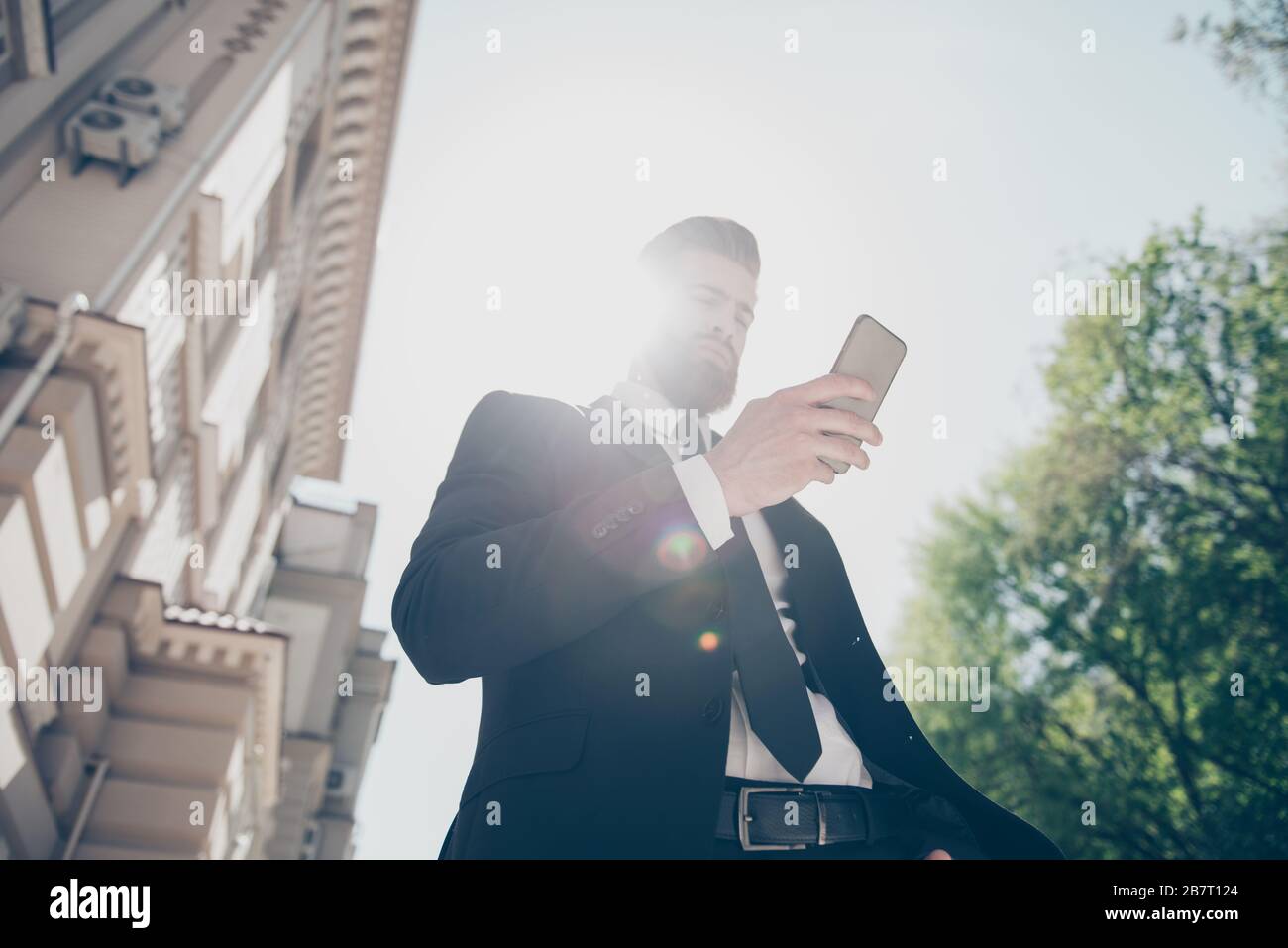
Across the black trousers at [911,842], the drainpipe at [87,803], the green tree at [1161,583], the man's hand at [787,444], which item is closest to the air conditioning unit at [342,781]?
the drainpipe at [87,803]

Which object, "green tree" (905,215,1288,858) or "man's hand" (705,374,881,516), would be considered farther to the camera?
"green tree" (905,215,1288,858)

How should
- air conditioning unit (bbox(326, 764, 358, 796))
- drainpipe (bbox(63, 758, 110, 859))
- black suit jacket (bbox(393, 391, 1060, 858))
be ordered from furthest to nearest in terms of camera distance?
1. air conditioning unit (bbox(326, 764, 358, 796))
2. drainpipe (bbox(63, 758, 110, 859))
3. black suit jacket (bbox(393, 391, 1060, 858))

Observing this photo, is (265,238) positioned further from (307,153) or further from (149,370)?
(149,370)

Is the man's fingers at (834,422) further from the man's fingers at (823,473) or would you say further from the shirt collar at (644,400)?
the shirt collar at (644,400)

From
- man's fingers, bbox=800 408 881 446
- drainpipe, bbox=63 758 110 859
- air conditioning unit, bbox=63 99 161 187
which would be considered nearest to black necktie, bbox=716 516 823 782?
man's fingers, bbox=800 408 881 446

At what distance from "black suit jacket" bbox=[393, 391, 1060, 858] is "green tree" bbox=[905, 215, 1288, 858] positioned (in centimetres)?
1539

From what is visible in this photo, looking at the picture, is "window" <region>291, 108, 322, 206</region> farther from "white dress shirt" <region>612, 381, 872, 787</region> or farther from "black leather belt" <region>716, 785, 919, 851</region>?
"black leather belt" <region>716, 785, 919, 851</region>

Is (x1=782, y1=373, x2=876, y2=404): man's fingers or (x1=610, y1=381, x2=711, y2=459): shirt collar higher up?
(x1=610, y1=381, x2=711, y2=459): shirt collar

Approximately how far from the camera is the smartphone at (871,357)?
250cm

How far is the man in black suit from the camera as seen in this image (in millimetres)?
2109

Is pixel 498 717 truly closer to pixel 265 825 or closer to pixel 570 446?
pixel 570 446

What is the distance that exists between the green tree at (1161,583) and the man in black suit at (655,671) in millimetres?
14904
